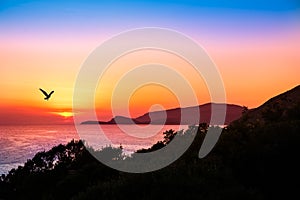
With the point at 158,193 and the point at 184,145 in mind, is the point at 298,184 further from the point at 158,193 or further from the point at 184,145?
the point at 184,145

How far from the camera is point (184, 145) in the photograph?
2058cm

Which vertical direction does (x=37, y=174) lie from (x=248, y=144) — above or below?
below

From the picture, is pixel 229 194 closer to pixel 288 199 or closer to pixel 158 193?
pixel 158 193

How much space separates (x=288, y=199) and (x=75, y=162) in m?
21.3

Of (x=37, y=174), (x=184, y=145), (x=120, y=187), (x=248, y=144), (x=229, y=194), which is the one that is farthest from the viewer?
(x=37, y=174)

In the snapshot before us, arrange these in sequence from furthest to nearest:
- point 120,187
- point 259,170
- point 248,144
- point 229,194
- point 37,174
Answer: point 37,174, point 248,144, point 259,170, point 120,187, point 229,194

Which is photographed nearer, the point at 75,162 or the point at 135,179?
the point at 135,179

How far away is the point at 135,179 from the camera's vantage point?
1281cm

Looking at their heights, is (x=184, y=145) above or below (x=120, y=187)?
above

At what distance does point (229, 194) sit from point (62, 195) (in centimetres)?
1291

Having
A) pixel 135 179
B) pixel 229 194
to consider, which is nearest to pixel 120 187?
pixel 135 179

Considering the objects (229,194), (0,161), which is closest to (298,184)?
(229,194)

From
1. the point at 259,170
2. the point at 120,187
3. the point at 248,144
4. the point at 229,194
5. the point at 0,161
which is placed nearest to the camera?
the point at 229,194

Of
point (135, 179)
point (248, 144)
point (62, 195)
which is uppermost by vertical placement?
point (248, 144)
